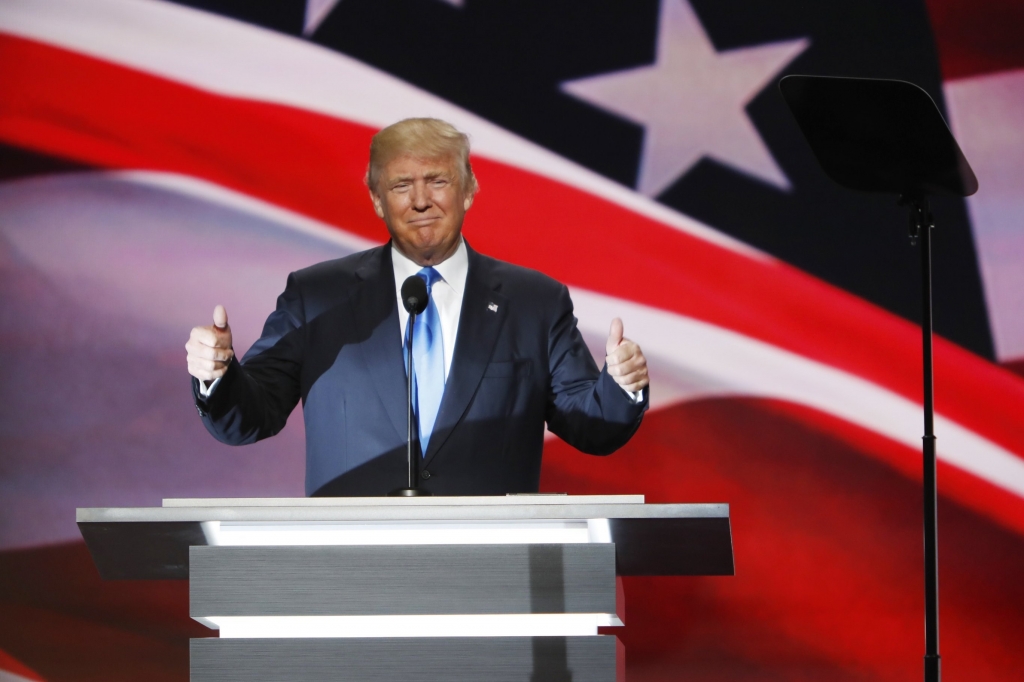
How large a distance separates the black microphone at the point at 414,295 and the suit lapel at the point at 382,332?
18.8 inches

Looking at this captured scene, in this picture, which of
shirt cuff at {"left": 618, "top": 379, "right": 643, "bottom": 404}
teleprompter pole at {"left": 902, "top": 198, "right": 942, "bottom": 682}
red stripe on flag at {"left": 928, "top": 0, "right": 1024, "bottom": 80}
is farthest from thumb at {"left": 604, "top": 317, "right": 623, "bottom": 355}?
red stripe on flag at {"left": 928, "top": 0, "right": 1024, "bottom": 80}

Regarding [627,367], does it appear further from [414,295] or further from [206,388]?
[206,388]

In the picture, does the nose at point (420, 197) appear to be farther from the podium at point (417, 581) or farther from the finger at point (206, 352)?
the podium at point (417, 581)

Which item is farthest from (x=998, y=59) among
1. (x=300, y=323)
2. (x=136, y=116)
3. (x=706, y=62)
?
(x=136, y=116)

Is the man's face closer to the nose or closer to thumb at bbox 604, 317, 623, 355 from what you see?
the nose

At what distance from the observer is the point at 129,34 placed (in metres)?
3.91

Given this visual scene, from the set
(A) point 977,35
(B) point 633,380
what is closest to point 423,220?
(B) point 633,380

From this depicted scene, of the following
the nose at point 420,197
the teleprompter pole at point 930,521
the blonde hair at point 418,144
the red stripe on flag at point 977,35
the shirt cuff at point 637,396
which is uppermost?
the red stripe on flag at point 977,35

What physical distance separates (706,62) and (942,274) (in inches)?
43.4

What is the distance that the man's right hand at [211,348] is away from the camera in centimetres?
179

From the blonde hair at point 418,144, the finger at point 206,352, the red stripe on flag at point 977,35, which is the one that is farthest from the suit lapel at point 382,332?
the red stripe on flag at point 977,35

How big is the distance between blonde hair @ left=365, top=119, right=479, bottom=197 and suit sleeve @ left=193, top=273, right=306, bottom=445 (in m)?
0.38

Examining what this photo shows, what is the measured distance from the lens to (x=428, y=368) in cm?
246

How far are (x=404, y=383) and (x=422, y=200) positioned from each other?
0.45 meters
